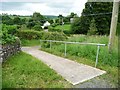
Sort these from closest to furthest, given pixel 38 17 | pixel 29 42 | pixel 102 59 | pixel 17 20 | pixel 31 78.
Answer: pixel 31 78
pixel 102 59
pixel 29 42
pixel 17 20
pixel 38 17

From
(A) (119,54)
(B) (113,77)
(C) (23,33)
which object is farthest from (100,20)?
(B) (113,77)

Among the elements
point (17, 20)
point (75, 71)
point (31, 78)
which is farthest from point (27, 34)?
point (31, 78)

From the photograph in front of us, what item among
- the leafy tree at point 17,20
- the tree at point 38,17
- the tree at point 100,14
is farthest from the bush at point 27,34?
the tree at point 38,17

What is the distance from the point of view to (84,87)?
18.0ft

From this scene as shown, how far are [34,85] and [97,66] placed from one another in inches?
99.4

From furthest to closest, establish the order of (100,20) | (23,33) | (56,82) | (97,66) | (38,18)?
(38,18) < (100,20) < (23,33) < (97,66) < (56,82)

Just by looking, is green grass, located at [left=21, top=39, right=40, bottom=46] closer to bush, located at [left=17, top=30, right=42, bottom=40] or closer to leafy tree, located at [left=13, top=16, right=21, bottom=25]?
bush, located at [left=17, top=30, right=42, bottom=40]

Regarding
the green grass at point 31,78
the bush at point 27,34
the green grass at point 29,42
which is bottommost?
the green grass at point 29,42

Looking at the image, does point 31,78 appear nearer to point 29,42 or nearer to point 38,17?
point 29,42

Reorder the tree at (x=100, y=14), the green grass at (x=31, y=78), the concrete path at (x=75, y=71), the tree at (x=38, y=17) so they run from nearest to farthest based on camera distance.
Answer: the green grass at (x=31, y=78) < the concrete path at (x=75, y=71) < the tree at (x=100, y=14) < the tree at (x=38, y=17)

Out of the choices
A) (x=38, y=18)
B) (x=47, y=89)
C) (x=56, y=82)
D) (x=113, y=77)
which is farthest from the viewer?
(x=38, y=18)

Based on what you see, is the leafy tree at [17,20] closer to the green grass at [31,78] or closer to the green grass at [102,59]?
the green grass at [102,59]

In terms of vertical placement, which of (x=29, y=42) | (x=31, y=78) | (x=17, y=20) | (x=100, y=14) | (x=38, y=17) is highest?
(x=100, y=14)

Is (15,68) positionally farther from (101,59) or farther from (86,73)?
(101,59)
